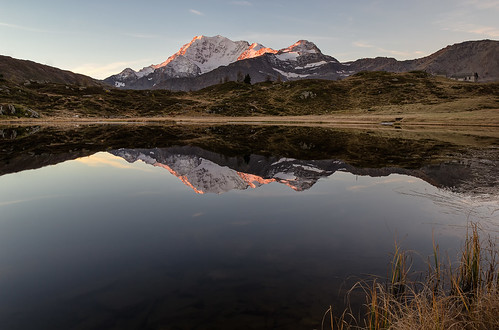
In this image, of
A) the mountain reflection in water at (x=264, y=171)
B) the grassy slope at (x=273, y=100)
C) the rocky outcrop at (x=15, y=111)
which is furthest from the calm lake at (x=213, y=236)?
the grassy slope at (x=273, y=100)

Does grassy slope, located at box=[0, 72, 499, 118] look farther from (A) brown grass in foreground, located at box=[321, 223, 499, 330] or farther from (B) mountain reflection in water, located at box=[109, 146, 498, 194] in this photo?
(A) brown grass in foreground, located at box=[321, 223, 499, 330]

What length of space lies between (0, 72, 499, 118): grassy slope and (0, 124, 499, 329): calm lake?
107 meters

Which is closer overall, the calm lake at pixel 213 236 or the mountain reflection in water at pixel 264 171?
the calm lake at pixel 213 236

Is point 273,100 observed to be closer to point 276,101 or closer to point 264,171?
point 276,101

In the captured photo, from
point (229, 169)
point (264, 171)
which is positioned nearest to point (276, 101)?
point (229, 169)

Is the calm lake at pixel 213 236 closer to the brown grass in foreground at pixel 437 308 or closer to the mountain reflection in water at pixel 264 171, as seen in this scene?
the mountain reflection in water at pixel 264 171

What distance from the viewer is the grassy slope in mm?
140000

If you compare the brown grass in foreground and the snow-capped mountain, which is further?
the snow-capped mountain

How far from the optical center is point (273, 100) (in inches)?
6870

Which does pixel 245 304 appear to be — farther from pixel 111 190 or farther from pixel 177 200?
pixel 111 190

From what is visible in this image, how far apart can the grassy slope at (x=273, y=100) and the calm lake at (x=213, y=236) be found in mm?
107234

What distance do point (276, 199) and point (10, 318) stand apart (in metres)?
14.3

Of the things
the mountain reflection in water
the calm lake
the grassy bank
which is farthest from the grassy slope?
the calm lake

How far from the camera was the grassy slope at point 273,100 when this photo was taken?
140 m
